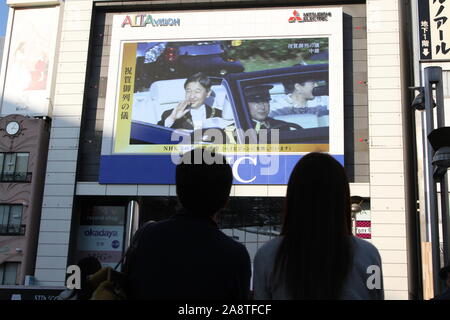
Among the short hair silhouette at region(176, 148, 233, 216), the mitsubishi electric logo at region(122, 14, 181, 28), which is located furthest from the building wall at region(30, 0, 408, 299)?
the short hair silhouette at region(176, 148, 233, 216)

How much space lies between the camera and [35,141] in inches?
827

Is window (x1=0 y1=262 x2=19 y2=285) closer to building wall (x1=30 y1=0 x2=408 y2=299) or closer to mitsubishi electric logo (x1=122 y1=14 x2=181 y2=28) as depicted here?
building wall (x1=30 y1=0 x2=408 y2=299)

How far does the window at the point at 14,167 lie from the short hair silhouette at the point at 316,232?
20532 mm

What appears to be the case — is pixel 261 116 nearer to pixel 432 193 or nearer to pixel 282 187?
pixel 282 187

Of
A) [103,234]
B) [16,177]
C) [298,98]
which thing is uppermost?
[298,98]

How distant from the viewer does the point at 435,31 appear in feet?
57.7

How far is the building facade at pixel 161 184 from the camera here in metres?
17.3

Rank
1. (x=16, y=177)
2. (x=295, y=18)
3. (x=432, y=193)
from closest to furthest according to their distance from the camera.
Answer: (x=432, y=193) → (x=295, y=18) → (x=16, y=177)

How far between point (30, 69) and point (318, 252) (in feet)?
71.3

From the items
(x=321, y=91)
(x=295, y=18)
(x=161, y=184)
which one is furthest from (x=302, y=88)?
(x=161, y=184)

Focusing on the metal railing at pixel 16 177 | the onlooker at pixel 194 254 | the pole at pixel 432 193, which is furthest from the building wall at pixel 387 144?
the onlooker at pixel 194 254

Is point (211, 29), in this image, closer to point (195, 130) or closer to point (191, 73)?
point (191, 73)
